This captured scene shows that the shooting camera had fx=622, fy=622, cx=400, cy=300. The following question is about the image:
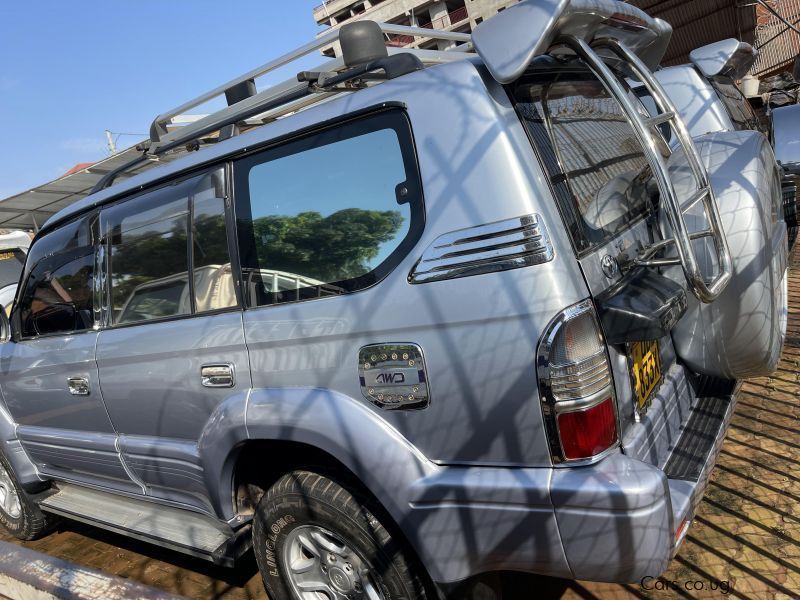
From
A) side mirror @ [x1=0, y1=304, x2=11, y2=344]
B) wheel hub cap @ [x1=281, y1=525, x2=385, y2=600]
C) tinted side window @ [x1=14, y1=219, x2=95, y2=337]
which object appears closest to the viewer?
wheel hub cap @ [x1=281, y1=525, x2=385, y2=600]

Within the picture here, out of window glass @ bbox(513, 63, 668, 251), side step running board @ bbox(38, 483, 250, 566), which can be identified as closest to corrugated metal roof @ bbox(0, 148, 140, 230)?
side step running board @ bbox(38, 483, 250, 566)

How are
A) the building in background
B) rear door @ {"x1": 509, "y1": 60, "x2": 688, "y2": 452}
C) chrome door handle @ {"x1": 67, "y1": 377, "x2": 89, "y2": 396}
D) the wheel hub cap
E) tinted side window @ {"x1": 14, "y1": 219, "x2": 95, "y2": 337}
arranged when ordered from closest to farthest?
rear door @ {"x1": 509, "y1": 60, "x2": 688, "y2": 452} → the wheel hub cap → chrome door handle @ {"x1": 67, "y1": 377, "x2": 89, "y2": 396} → tinted side window @ {"x1": 14, "y1": 219, "x2": 95, "y2": 337} → the building in background

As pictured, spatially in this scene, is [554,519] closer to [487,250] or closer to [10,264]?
[487,250]

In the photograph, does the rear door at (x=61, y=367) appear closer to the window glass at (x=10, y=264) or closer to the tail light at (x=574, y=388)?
the tail light at (x=574, y=388)

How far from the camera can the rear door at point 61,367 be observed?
10.1 feet

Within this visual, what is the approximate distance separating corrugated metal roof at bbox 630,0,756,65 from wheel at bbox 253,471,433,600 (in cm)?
847

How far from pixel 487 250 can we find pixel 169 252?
159 centimetres

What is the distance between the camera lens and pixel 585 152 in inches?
88.2

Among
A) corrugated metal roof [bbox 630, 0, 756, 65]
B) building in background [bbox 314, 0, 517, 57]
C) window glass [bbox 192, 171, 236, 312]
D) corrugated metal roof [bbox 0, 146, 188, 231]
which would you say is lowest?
window glass [bbox 192, 171, 236, 312]

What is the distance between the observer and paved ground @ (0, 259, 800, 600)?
2.44 metres

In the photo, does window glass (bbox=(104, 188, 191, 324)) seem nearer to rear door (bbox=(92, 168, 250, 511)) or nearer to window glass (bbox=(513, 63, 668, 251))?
rear door (bbox=(92, 168, 250, 511))

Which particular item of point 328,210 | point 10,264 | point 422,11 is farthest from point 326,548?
point 422,11

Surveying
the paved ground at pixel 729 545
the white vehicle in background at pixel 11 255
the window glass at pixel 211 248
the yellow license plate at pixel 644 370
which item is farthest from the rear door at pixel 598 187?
the white vehicle in background at pixel 11 255

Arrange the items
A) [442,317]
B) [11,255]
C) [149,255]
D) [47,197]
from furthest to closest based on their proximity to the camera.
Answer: [47,197]
[11,255]
[149,255]
[442,317]
